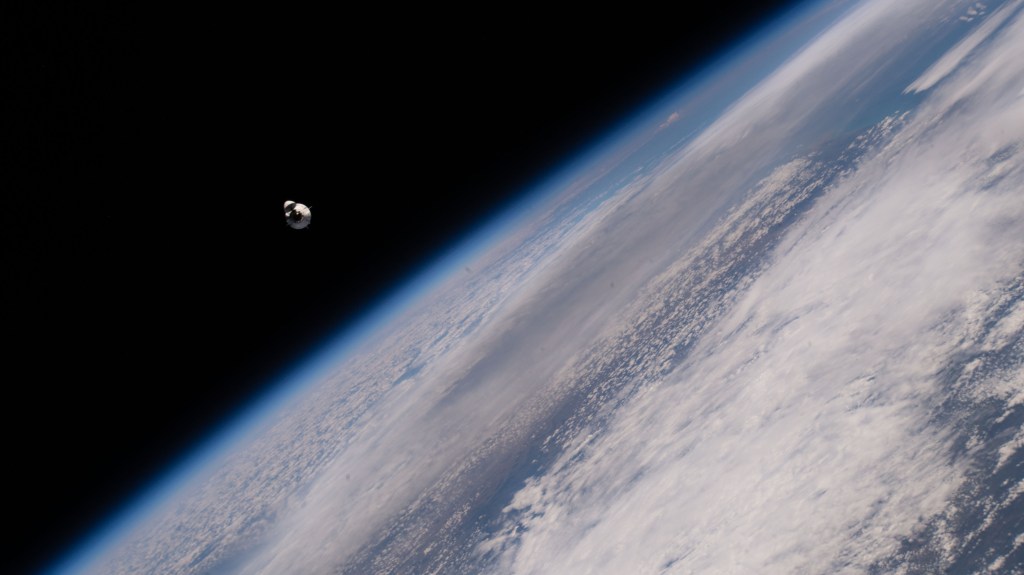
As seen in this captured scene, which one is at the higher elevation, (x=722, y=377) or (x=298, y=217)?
(x=298, y=217)

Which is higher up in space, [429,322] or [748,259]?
[429,322]

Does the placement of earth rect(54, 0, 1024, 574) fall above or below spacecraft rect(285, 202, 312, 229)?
below

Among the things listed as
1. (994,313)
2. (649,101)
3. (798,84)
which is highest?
(649,101)

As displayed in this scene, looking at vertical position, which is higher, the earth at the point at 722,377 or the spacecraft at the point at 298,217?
the spacecraft at the point at 298,217

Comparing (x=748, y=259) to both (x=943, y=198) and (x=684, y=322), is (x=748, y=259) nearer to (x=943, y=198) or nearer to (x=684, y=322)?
(x=684, y=322)

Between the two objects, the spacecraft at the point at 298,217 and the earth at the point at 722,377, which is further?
the earth at the point at 722,377

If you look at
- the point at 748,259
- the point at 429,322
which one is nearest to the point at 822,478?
the point at 748,259

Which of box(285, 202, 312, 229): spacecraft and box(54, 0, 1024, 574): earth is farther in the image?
box(54, 0, 1024, 574): earth

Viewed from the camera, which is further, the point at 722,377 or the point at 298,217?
the point at 722,377
